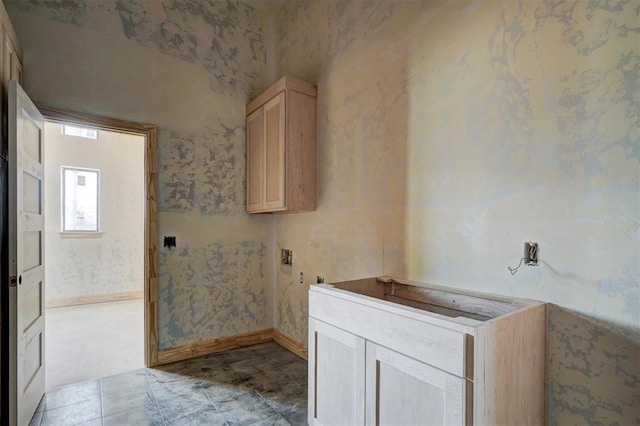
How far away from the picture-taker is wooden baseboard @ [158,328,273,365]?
3.09 metres

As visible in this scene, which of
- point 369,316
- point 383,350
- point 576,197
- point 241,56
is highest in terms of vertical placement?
point 241,56

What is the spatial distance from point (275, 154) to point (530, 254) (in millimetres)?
2092

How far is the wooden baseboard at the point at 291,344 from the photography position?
125 inches

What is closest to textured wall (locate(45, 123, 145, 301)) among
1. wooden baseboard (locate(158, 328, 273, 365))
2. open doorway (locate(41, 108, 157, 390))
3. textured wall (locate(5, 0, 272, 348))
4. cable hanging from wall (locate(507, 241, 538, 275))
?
open doorway (locate(41, 108, 157, 390))

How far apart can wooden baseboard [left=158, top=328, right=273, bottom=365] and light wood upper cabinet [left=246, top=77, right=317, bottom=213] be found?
1.39 m

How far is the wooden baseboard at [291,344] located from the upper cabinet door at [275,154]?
133cm

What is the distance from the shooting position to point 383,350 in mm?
1544

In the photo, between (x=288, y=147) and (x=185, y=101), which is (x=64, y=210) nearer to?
(x=185, y=101)

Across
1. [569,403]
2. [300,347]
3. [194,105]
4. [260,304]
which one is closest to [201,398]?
[300,347]

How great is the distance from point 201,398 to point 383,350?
65.2 inches

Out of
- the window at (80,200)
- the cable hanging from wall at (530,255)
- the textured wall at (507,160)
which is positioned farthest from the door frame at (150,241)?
the window at (80,200)

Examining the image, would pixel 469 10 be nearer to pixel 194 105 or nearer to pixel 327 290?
pixel 327 290

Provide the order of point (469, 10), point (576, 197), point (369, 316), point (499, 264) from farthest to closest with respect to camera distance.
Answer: point (469, 10)
point (499, 264)
point (369, 316)
point (576, 197)

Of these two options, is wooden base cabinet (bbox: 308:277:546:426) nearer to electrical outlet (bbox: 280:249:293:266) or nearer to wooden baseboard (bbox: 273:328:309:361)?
wooden baseboard (bbox: 273:328:309:361)
